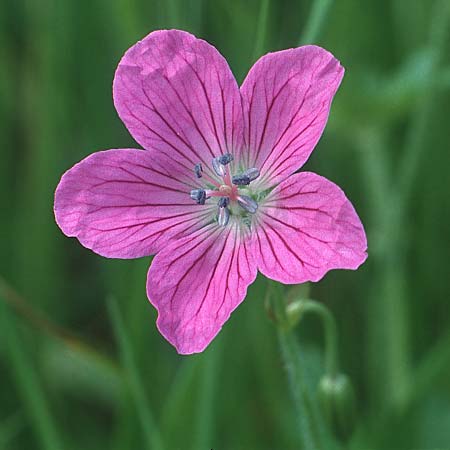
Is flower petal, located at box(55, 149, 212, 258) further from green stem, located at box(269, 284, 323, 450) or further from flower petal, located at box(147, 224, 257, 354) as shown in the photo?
green stem, located at box(269, 284, 323, 450)

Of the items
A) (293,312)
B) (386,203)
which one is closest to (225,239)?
(293,312)

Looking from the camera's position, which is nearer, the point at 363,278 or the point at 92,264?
the point at 363,278

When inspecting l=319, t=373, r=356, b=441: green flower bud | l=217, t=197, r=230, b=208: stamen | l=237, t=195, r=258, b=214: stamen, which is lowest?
l=319, t=373, r=356, b=441: green flower bud

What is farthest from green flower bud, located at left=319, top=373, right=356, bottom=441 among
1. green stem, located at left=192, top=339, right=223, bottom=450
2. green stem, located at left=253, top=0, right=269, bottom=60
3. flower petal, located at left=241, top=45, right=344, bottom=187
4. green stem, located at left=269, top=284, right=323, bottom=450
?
green stem, located at left=253, top=0, right=269, bottom=60

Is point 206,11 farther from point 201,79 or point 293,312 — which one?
point 293,312

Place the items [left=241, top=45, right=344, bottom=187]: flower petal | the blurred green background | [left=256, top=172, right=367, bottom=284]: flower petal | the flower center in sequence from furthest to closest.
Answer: the blurred green background, the flower center, [left=241, top=45, right=344, bottom=187]: flower petal, [left=256, top=172, right=367, bottom=284]: flower petal

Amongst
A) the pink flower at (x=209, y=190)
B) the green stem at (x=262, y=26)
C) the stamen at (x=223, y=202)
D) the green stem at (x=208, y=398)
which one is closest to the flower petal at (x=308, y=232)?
the pink flower at (x=209, y=190)
